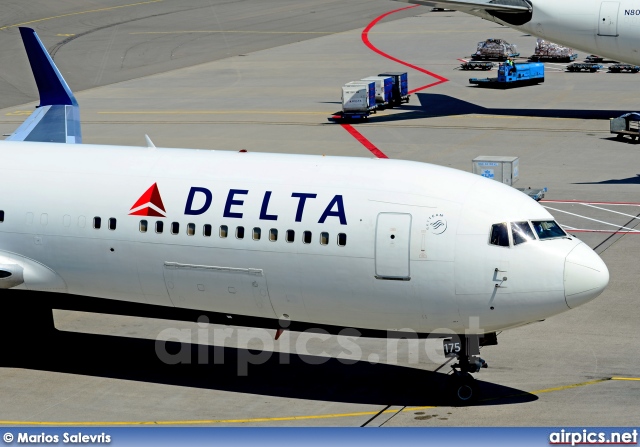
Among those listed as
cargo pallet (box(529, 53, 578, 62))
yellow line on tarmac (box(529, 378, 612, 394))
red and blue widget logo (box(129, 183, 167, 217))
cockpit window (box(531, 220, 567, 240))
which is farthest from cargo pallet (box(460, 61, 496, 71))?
red and blue widget logo (box(129, 183, 167, 217))

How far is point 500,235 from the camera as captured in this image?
21.8 meters

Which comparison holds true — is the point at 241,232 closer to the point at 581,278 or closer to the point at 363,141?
the point at 581,278

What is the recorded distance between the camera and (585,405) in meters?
22.6

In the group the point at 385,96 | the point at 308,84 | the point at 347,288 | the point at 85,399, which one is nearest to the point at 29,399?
the point at 85,399

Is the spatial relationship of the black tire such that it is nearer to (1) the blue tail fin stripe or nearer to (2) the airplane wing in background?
(1) the blue tail fin stripe

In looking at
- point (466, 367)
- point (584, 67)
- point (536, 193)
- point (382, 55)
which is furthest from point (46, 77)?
point (584, 67)

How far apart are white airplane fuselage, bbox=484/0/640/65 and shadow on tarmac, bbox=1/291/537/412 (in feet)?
110

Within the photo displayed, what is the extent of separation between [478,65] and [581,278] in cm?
5088

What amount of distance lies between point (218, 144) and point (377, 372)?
1084 inches

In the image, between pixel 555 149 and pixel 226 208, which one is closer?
pixel 226 208

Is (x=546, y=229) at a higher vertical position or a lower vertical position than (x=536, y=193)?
higher

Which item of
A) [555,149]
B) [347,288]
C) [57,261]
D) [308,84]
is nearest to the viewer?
[347,288]

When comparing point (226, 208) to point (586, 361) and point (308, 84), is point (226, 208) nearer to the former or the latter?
point (586, 361)
